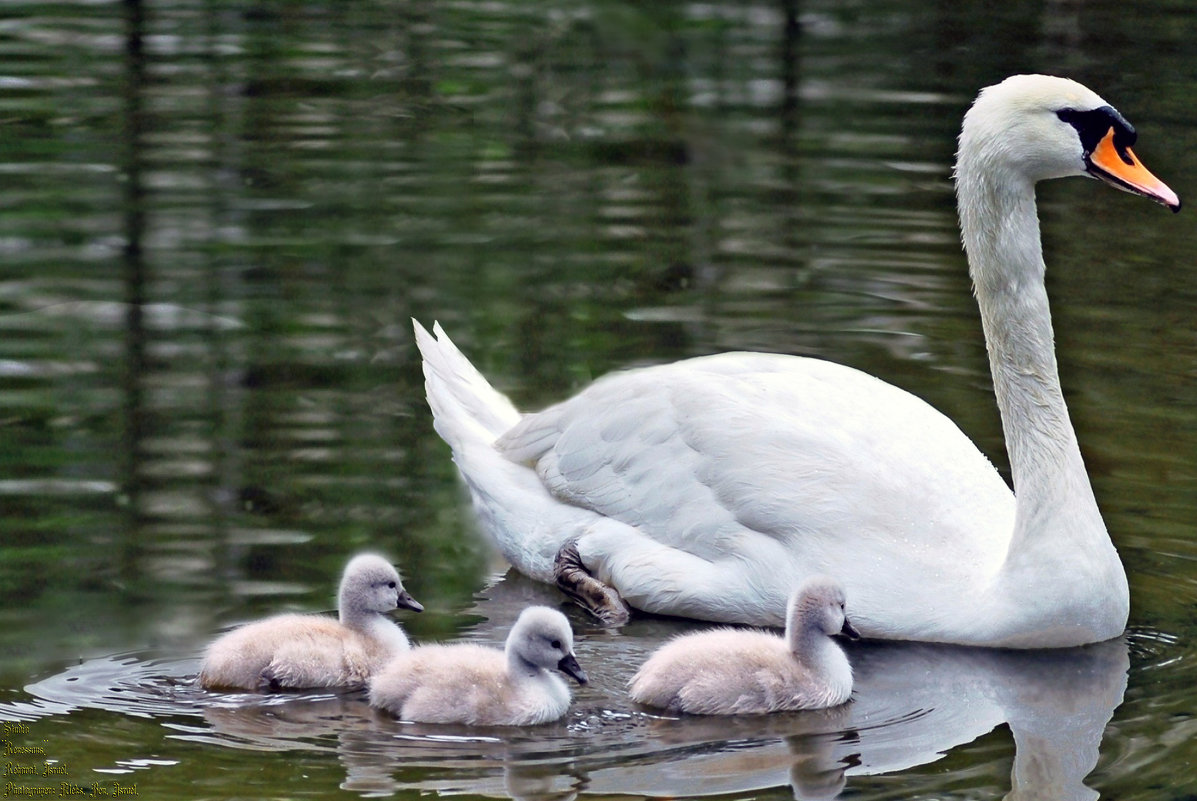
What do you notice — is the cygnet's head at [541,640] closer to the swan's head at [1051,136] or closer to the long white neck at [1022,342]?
the long white neck at [1022,342]

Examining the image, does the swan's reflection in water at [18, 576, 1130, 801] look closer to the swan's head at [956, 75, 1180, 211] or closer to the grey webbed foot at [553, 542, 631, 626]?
the grey webbed foot at [553, 542, 631, 626]

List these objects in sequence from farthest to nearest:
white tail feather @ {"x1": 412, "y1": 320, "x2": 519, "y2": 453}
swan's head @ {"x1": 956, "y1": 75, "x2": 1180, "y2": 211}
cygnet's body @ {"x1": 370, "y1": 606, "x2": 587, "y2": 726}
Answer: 1. white tail feather @ {"x1": 412, "y1": 320, "x2": 519, "y2": 453}
2. swan's head @ {"x1": 956, "y1": 75, "x2": 1180, "y2": 211}
3. cygnet's body @ {"x1": 370, "y1": 606, "x2": 587, "y2": 726}

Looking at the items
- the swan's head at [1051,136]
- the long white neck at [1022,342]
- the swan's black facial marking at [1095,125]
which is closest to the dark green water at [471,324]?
the long white neck at [1022,342]

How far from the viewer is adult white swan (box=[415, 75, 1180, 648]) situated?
7.42 m

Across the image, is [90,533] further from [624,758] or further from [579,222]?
[579,222]

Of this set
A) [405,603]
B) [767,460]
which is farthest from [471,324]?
[405,603]

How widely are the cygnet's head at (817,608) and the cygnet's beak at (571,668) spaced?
741mm

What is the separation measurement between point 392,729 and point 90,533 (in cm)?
231

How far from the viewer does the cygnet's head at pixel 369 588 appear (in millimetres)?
7023

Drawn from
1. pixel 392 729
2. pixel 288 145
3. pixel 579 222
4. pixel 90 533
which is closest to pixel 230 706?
pixel 392 729

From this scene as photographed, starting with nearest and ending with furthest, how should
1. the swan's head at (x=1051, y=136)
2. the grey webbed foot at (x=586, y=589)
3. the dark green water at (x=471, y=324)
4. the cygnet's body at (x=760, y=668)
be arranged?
the dark green water at (x=471, y=324), the cygnet's body at (x=760, y=668), the swan's head at (x=1051, y=136), the grey webbed foot at (x=586, y=589)

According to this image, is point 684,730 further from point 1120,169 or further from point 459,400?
point 459,400

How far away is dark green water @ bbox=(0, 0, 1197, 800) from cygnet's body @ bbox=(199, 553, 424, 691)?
9cm

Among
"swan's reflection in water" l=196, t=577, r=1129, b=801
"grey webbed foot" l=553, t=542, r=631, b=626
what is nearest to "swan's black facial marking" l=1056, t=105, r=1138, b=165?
"swan's reflection in water" l=196, t=577, r=1129, b=801
